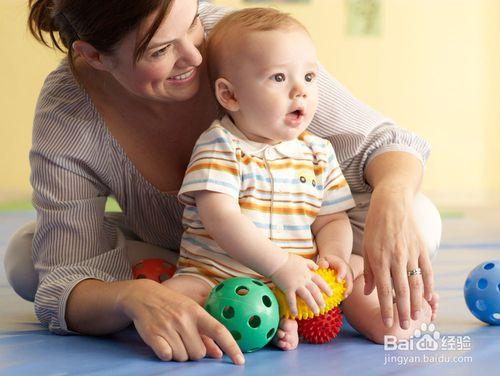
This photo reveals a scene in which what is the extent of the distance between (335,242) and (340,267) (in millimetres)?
86

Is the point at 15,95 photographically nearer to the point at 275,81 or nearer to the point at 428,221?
the point at 428,221

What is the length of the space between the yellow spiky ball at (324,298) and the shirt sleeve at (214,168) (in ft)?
0.62

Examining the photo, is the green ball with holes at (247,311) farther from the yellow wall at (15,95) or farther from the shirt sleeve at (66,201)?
the yellow wall at (15,95)

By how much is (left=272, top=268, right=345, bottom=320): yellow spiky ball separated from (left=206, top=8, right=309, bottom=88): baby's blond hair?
1.37 ft

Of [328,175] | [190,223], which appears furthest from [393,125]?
[190,223]

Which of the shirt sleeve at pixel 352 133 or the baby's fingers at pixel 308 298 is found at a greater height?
the shirt sleeve at pixel 352 133

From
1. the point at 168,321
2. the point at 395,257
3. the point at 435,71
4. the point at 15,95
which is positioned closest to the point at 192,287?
the point at 168,321

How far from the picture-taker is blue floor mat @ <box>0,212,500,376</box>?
4.40ft

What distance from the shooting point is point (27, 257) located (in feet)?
6.22

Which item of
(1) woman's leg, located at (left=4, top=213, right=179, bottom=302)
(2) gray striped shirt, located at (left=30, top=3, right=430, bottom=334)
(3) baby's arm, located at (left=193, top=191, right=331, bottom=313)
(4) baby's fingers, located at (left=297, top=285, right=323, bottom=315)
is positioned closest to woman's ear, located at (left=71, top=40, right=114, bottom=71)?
(2) gray striped shirt, located at (left=30, top=3, right=430, bottom=334)

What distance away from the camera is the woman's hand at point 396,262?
1.39m

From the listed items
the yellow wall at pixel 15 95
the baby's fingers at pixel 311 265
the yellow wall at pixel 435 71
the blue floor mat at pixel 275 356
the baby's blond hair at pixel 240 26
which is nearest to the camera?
the blue floor mat at pixel 275 356

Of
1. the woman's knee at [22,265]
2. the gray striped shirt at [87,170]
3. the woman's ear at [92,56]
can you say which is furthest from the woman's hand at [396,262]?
the woman's knee at [22,265]

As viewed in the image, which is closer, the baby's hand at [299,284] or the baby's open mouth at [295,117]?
the baby's hand at [299,284]
